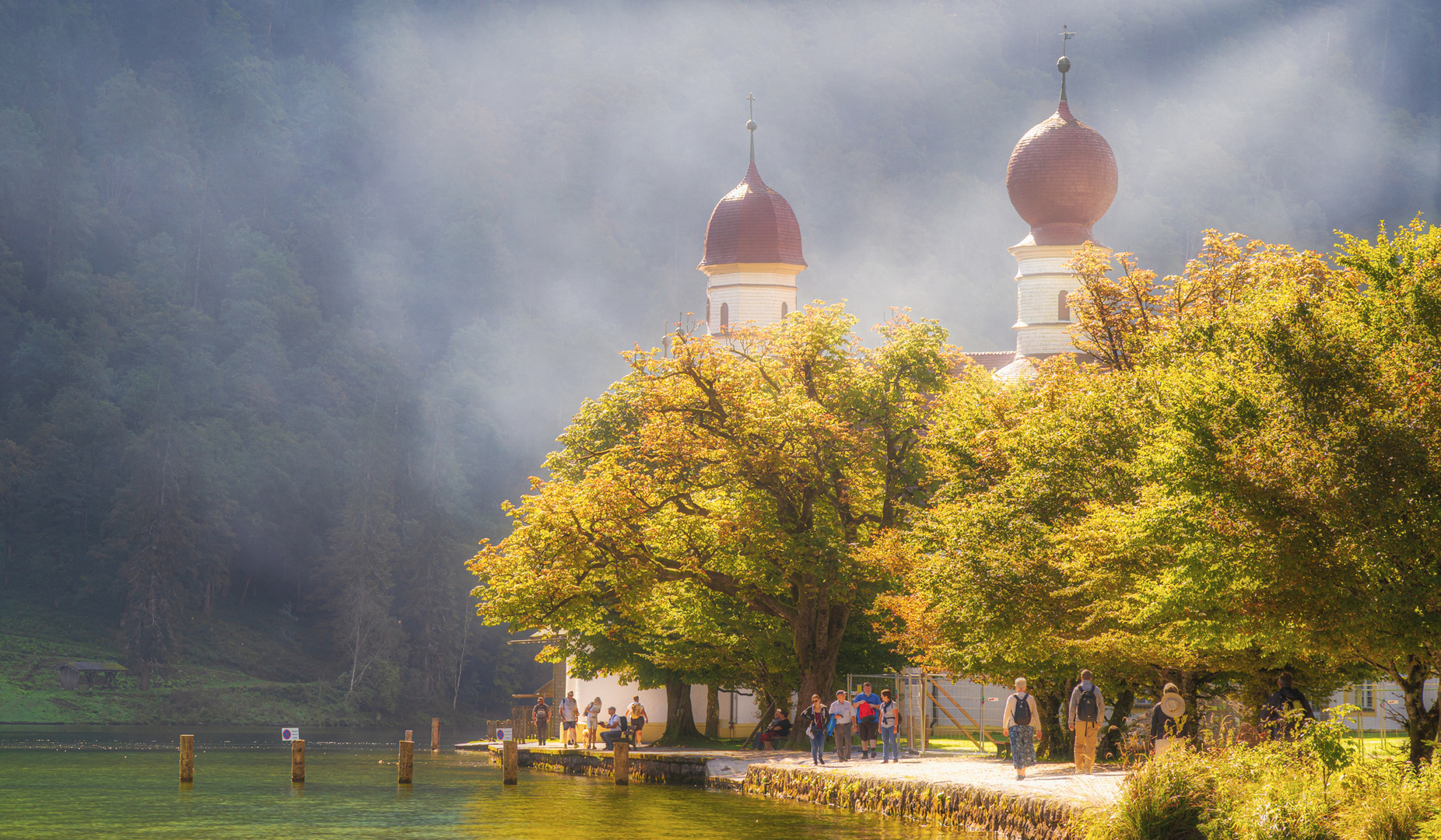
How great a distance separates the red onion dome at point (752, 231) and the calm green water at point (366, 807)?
3988 centimetres

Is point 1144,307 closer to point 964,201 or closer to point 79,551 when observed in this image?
point 79,551

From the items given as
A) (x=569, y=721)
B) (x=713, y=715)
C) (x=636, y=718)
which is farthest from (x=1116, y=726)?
(x=713, y=715)

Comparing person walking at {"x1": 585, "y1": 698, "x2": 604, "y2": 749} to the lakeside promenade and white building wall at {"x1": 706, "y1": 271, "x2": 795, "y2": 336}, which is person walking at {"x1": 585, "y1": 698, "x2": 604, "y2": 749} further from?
white building wall at {"x1": 706, "y1": 271, "x2": 795, "y2": 336}

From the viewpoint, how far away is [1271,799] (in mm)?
17328

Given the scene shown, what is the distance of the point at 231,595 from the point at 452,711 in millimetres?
23455

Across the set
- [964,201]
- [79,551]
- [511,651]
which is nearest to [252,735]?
[511,651]

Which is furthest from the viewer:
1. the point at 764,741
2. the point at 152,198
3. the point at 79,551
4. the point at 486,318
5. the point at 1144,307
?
→ the point at 486,318

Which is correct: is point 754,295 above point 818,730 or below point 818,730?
above

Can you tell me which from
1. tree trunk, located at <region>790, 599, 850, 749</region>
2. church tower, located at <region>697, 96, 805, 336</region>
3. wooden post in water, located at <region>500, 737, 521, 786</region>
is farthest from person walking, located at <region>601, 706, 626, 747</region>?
church tower, located at <region>697, 96, 805, 336</region>

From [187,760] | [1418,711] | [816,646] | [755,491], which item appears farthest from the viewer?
[816,646]

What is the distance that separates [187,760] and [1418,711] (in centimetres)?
2641

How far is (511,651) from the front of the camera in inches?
4432

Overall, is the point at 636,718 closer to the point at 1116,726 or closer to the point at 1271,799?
the point at 1116,726

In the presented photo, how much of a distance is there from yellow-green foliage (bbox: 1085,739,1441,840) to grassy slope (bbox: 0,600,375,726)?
82170mm
